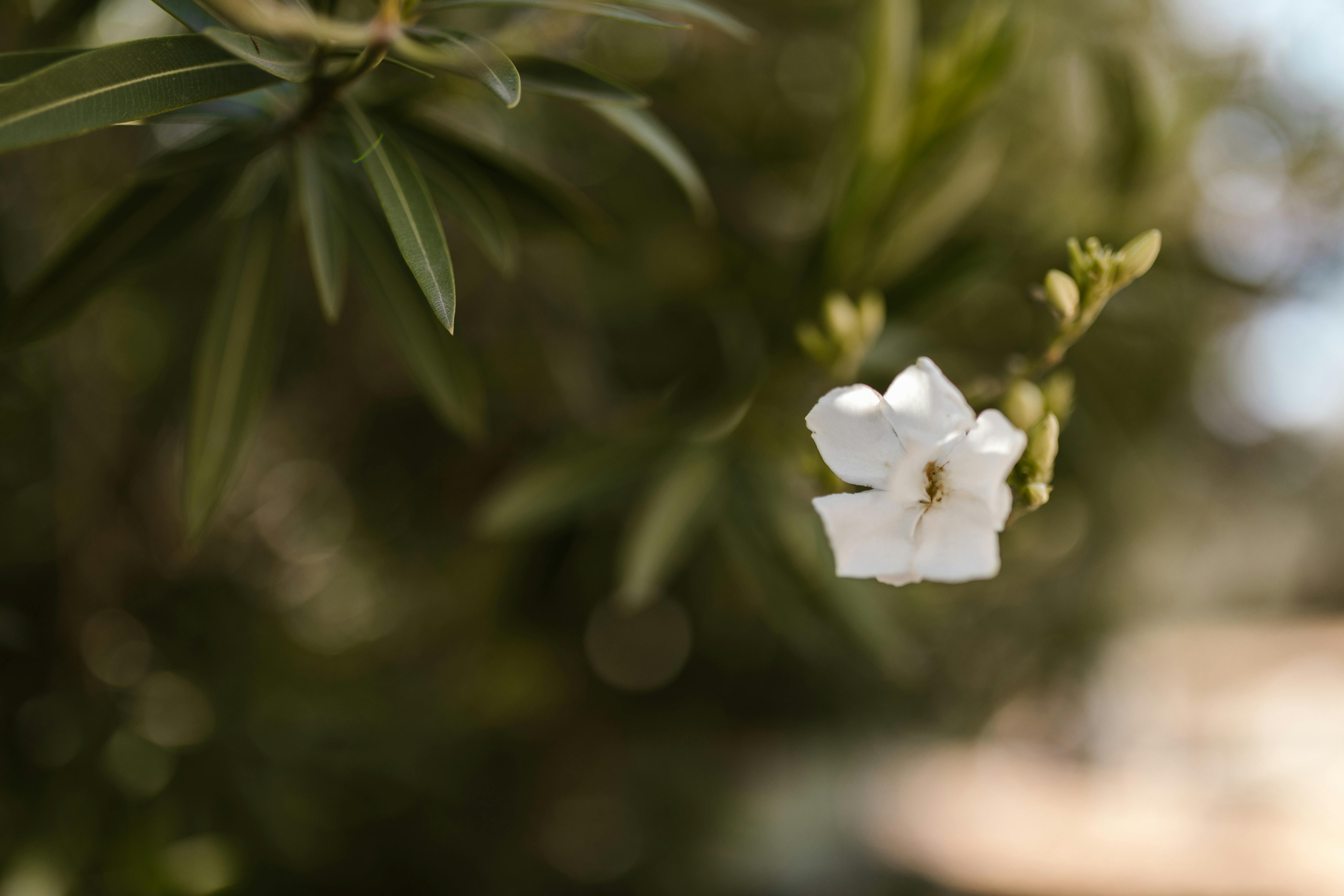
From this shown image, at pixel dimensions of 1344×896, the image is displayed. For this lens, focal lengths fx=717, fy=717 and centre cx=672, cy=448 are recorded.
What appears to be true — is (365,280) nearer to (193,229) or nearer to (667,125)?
(193,229)

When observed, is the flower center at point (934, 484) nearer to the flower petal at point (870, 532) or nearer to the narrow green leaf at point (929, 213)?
the flower petal at point (870, 532)

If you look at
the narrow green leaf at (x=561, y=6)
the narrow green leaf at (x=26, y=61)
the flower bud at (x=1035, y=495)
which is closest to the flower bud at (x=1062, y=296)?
the flower bud at (x=1035, y=495)

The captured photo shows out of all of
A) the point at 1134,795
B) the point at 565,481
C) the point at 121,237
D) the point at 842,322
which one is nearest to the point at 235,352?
the point at 121,237

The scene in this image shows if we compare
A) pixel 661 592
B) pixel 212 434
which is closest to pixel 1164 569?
pixel 661 592

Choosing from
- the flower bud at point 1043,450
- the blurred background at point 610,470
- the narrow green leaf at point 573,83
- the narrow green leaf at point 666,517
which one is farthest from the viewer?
the blurred background at point 610,470

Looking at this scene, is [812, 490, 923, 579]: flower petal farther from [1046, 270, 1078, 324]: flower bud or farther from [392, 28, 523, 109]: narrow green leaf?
[392, 28, 523, 109]: narrow green leaf

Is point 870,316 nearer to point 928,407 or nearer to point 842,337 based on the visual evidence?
point 842,337
